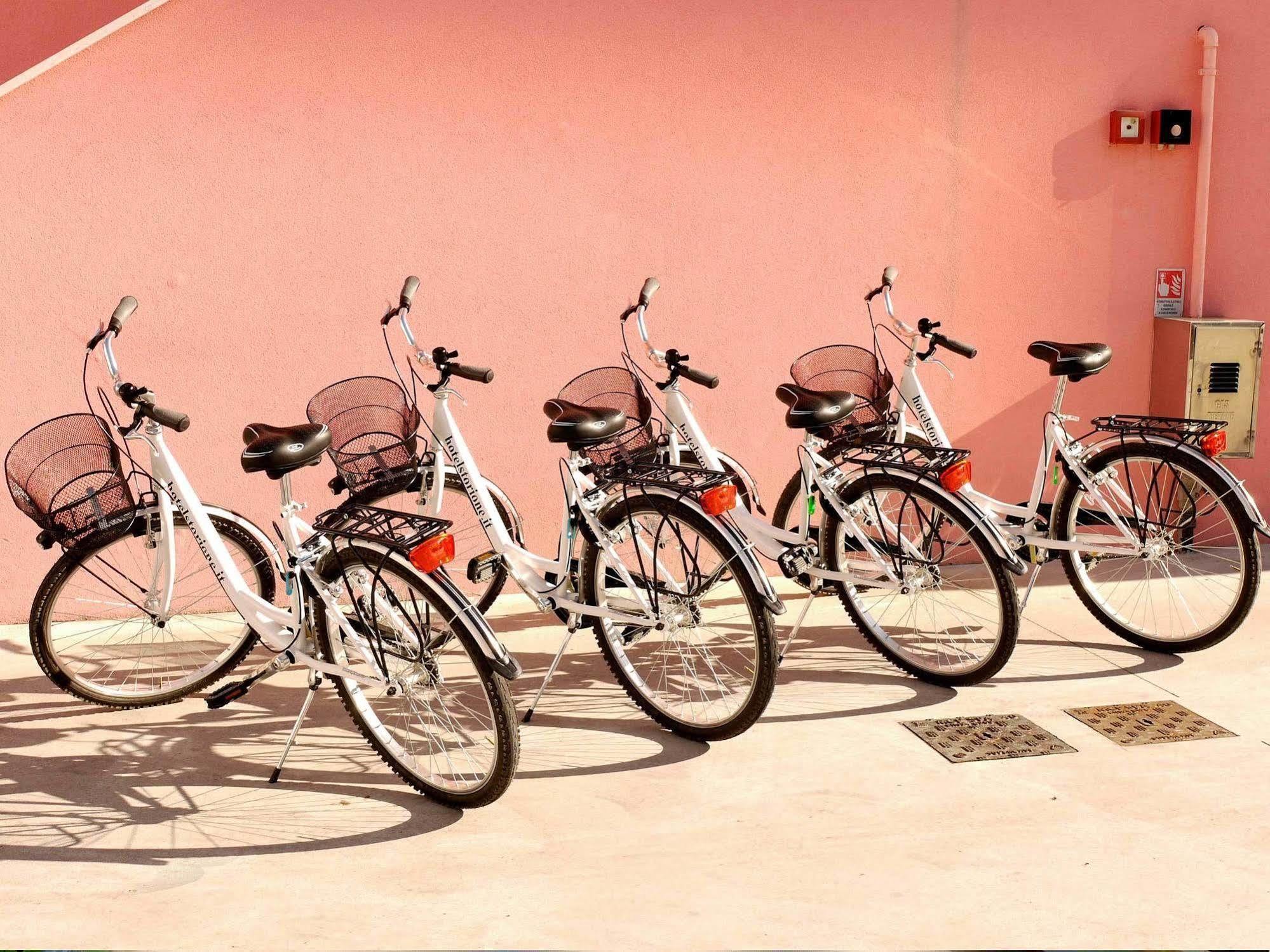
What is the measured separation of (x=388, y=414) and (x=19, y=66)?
1.84 m

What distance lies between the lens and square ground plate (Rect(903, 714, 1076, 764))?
13.1ft

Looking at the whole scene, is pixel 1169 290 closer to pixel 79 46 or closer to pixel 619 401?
pixel 619 401

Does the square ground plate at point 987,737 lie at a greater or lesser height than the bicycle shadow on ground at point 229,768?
greater

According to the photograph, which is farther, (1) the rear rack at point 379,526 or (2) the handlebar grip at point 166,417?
(2) the handlebar grip at point 166,417

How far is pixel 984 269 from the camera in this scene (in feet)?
19.6

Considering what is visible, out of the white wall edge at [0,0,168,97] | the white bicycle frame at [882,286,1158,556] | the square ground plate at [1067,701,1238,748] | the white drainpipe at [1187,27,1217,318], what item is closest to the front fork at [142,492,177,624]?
the white wall edge at [0,0,168,97]

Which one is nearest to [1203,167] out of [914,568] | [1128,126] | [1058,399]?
[1128,126]

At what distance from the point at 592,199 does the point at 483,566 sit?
1751mm

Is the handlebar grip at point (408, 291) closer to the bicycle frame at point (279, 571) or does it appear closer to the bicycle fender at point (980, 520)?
the bicycle frame at point (279, 571)

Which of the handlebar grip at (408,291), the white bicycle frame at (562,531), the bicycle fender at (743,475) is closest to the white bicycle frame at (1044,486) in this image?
the bicycle fender at (743,475)

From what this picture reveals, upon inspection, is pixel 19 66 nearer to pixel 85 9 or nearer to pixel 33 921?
pixel 85 9

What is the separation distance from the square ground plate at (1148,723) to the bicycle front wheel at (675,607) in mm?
996

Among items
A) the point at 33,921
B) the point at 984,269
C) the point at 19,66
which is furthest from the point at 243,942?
the point at 984,269

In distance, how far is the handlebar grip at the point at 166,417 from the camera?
4023mm
